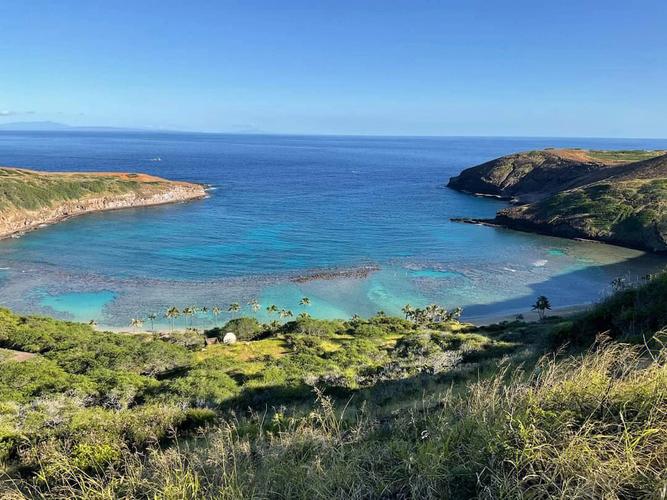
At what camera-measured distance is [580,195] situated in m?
94.8

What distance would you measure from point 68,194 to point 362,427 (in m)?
106

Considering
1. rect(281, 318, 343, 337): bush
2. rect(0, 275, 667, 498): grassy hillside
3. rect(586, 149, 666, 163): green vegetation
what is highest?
rect(586, 149, 666, 163): green vegetation

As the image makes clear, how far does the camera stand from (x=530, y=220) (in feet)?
296

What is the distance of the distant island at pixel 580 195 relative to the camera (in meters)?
→ 77.5

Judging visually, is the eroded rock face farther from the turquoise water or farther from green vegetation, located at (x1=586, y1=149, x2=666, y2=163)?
the turquoise water

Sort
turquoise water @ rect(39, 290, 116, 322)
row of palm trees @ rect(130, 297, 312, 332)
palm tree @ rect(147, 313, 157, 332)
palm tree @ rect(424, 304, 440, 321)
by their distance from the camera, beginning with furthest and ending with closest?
1. turquoise water @ rect(39, 290, 116, 322)
2. palm tree @ rect(424, 304, 440, 321)
3. row of palm trees @ rect(130, 297, 312, 332)
4. palm tree @ rect(147, 313, 157, 332)

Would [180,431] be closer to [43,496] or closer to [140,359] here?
A: [43,496]

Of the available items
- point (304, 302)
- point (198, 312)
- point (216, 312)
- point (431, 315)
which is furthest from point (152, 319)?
point (431, 315)

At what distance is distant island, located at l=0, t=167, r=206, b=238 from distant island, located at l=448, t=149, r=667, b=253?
73.6 metres

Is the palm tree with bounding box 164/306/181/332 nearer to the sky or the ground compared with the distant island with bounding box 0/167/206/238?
nearer to the ground

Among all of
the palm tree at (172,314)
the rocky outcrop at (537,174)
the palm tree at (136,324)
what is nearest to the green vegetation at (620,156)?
the rocky outcrop at (537,174)

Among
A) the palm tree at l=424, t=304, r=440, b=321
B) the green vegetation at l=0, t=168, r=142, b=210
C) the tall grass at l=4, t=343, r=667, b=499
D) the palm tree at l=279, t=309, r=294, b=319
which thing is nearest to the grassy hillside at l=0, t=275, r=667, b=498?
the tall grass at l=4, t=343, r=667, b=499

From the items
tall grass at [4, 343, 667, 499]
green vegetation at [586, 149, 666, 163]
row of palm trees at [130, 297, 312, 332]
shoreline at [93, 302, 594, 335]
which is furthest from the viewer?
green vegetation at [586, 149, 666, 163]

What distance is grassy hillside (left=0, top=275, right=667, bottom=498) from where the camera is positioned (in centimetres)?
474
